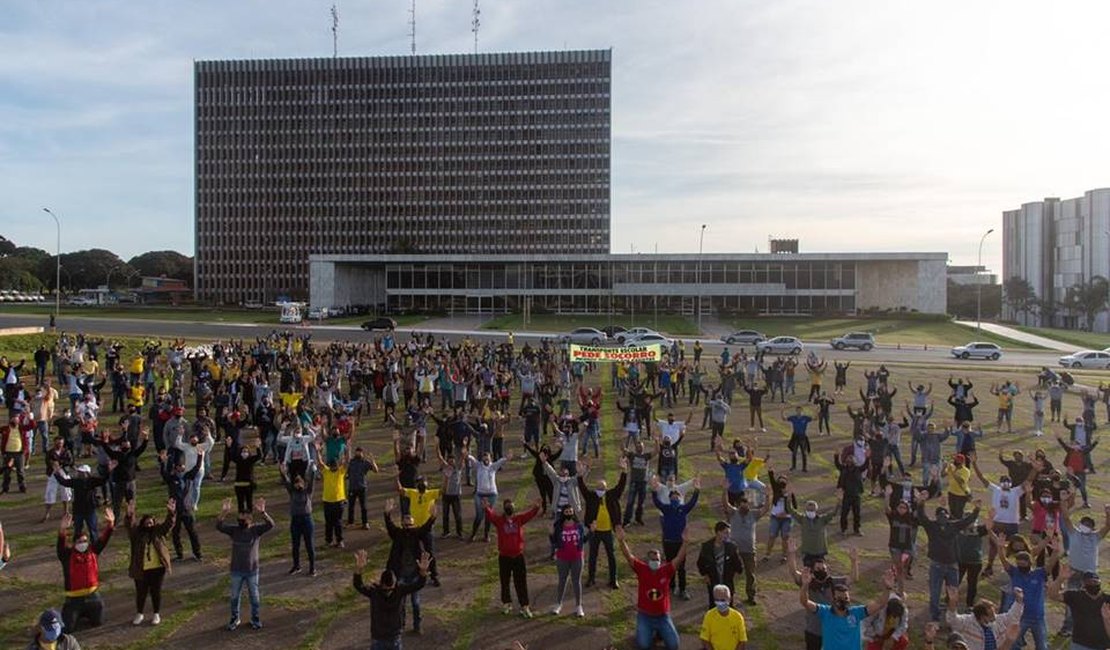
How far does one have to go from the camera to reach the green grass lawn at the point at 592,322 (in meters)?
64.9

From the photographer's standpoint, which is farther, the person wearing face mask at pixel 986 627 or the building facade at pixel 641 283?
the building facade at pixel 641 283

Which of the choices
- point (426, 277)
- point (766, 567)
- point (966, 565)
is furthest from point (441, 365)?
point (426, 277)

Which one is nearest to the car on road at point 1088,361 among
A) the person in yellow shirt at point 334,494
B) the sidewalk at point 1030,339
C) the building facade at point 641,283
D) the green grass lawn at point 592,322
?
the sidewalk at point 1030,339

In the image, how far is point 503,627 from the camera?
360 inches

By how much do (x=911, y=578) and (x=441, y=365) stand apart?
16191 millimetres

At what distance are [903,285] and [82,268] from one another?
134 meters

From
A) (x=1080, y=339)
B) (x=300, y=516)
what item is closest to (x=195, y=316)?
(x=300, y=516)

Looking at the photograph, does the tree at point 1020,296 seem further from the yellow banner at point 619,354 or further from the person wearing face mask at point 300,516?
the person wearing face mask at point 300,516

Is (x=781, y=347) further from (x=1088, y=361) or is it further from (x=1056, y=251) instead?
(x=1056, y=251)

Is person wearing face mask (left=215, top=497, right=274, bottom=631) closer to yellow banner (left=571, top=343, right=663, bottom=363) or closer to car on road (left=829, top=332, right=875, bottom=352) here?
yellow banner (left=571, top=343, right=663, bottom=363)

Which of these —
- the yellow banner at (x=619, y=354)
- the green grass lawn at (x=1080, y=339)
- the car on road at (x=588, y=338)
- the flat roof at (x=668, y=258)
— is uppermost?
the flat roof at (x=668, y=258)

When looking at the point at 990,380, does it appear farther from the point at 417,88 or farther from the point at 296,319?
the point at 417,88

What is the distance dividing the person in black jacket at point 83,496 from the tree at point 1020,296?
11784cm

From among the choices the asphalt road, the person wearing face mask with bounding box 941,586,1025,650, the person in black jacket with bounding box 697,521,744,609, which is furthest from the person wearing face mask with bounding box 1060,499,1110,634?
the asphalt road
